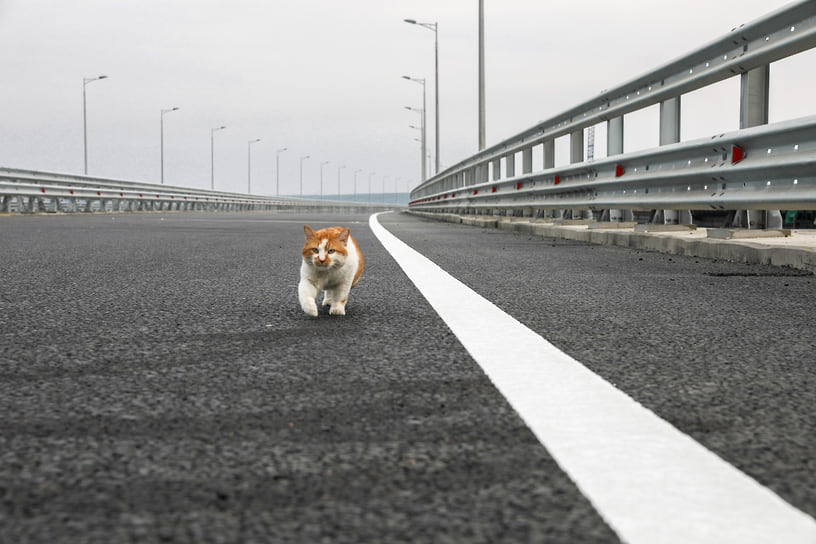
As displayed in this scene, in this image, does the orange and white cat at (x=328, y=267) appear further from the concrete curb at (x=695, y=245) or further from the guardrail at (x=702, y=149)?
the concrete curb at (x=695, y=245)

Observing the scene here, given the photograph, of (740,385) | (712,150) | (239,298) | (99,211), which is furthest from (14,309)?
(99,211)

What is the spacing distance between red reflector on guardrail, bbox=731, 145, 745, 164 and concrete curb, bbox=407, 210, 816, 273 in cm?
63

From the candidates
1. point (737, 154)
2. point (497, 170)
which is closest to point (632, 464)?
point (737, 154)

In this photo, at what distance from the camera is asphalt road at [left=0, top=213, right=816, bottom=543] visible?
1.65 metres

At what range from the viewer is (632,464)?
1914 mm

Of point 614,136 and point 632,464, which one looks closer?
point 632,464

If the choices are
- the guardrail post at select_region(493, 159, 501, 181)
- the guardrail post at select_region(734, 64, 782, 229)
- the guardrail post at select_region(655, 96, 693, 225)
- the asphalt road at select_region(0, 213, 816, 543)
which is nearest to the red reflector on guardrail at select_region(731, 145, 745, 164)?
the guardrail post at select_region(734, 64, 782, 229)

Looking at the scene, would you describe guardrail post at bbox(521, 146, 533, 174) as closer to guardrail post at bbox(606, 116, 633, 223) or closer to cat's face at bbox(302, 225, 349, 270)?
guardrail post at bbox(606, 116, 633, 223)

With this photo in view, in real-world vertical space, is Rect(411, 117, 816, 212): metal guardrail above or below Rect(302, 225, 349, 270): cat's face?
above

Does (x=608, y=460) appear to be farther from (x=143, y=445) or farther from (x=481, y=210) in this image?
(x=481, y=210)

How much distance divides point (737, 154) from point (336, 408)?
5455mm

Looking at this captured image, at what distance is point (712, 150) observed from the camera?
7488mm

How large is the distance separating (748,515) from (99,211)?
33.2 m

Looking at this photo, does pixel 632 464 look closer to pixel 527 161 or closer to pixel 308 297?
pixel 308 297
